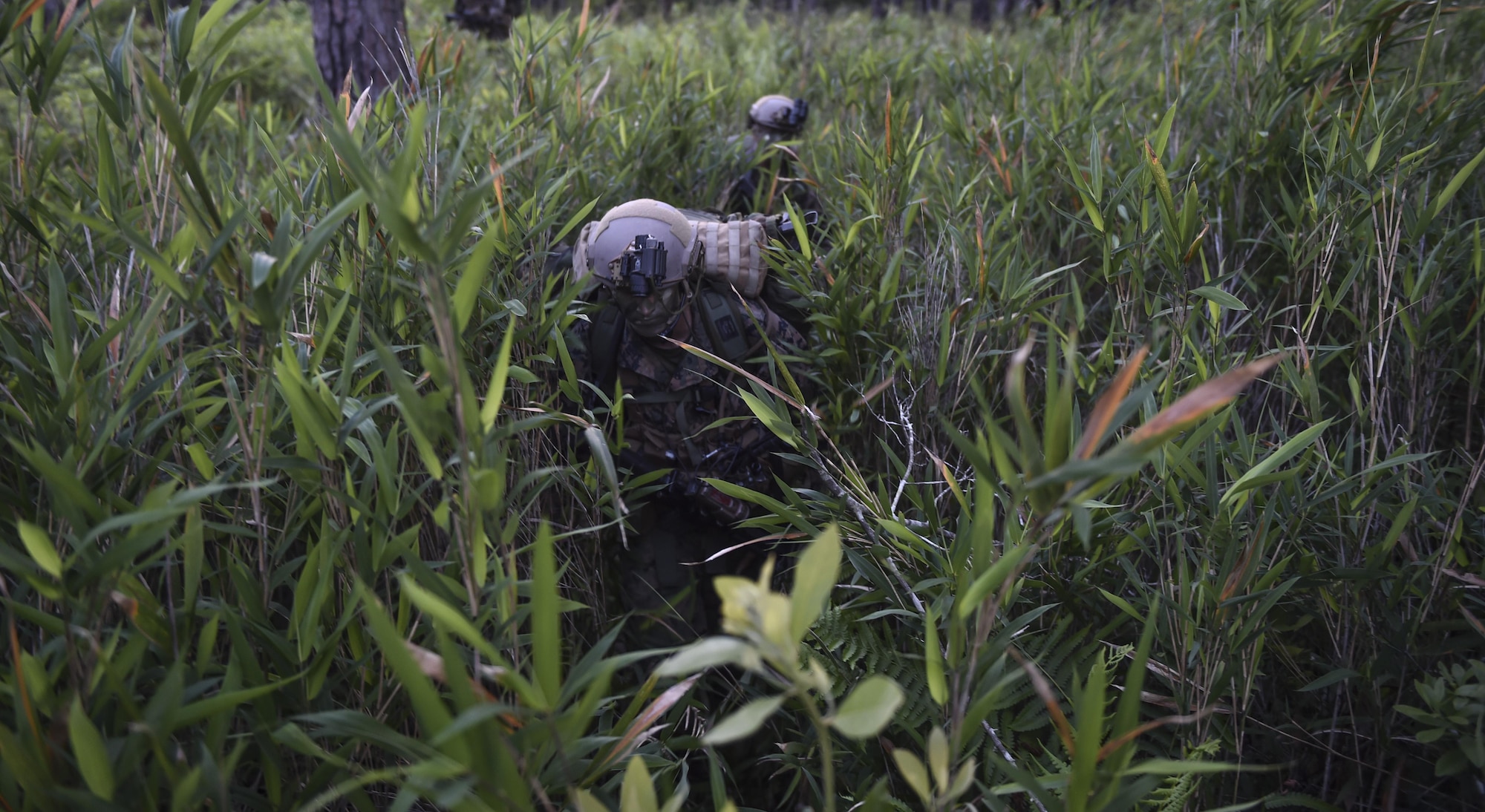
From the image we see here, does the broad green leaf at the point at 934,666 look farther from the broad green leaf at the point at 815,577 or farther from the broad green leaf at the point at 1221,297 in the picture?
the broad green leaf at the point at 1221,297

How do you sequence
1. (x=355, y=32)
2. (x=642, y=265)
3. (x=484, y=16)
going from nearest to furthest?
(x=642, y=265) → (x=355, y=32) → (x=484, y=16)

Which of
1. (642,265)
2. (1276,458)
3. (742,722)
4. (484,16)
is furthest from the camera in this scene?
(484,16)

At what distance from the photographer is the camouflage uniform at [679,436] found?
1961 millimetres

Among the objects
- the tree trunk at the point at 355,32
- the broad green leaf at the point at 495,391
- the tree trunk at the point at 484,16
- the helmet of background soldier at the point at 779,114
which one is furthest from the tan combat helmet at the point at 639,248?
the tree trunk at the point at 484,16

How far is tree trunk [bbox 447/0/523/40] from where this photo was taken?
196 inches

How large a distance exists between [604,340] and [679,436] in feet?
0.98

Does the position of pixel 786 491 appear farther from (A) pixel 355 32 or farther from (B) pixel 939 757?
(A) pixel 355 32

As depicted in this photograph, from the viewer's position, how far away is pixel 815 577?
0.66 m

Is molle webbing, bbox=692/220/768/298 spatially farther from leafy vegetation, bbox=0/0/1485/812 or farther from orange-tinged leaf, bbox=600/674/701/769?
orange-tinged leaf, bbox=600/674/701/769

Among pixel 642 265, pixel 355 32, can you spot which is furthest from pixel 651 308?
pixel 355 32

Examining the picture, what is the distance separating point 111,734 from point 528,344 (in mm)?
955

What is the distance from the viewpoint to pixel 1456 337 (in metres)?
1.62

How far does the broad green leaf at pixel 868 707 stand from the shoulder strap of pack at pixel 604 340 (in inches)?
56.3

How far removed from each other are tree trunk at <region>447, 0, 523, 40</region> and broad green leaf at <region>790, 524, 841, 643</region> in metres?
5.12
